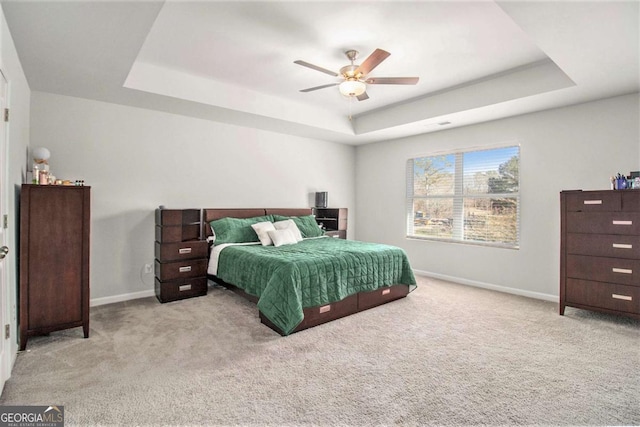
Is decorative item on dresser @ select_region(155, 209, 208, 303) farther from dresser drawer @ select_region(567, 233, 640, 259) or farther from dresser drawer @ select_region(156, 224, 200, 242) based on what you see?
dresser drawer @ select_region(567, 233, 640, 259)

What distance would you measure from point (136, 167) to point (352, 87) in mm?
2880

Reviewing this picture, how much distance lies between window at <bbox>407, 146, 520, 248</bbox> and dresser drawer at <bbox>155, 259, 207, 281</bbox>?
351 centimetres

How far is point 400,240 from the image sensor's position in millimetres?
5691

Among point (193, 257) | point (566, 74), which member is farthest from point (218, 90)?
point (566, 74)

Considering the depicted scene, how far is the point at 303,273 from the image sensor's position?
3.00m

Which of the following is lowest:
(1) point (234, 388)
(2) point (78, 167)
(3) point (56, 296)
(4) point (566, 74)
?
(1) point (234, 388)

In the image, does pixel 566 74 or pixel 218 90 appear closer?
pixel 566 74

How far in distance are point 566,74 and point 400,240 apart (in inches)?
133

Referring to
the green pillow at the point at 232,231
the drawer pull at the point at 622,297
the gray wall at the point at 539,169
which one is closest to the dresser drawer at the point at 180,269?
the green pillow at the point at 232,231

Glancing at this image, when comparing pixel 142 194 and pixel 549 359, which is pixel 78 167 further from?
pixel 549 359

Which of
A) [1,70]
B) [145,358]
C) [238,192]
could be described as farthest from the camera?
[238,192]

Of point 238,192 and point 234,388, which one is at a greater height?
point 238,192

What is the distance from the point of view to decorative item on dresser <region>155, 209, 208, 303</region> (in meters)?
3.79

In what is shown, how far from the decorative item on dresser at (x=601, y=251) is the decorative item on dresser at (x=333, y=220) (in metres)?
3.17
